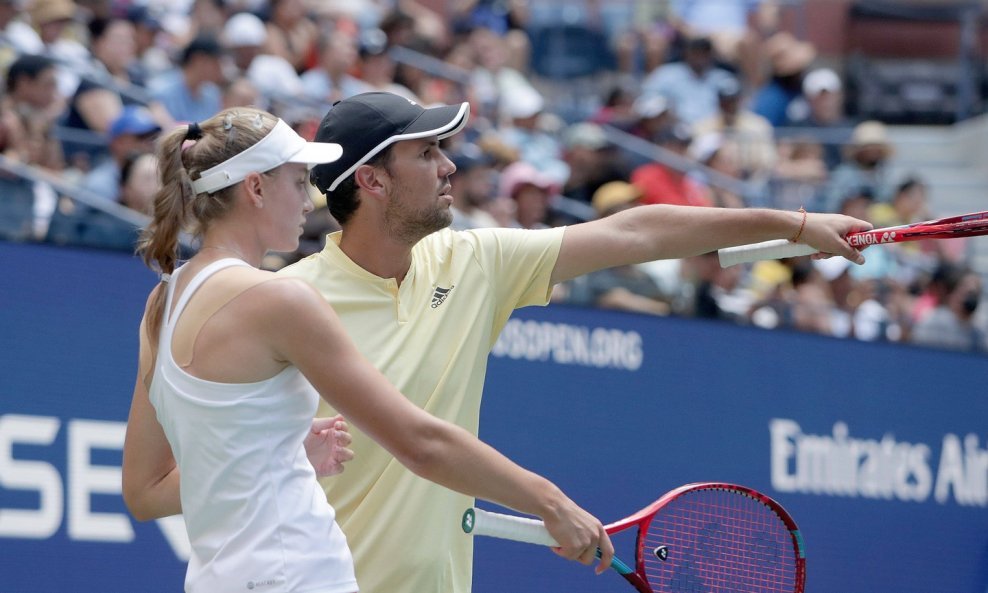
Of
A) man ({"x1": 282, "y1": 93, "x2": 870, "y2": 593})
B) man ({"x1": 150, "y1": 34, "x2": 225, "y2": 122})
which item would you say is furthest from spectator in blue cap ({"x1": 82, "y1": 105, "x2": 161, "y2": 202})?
man ({"x1": 282, "y1": 93, "x2": 870, "y2": 593})

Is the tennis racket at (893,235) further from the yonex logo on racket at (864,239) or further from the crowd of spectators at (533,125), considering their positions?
the crowd of spectators at (533,125)

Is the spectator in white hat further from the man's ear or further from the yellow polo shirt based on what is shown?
the man's ear

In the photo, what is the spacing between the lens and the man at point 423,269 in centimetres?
336

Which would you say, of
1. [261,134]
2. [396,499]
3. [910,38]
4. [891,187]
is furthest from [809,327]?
[910,38]

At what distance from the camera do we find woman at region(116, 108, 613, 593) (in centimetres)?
275

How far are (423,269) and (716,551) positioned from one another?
1.35 meters

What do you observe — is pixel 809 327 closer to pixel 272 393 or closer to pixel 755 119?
pixel 755 119

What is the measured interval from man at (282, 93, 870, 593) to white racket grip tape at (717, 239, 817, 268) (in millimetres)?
42

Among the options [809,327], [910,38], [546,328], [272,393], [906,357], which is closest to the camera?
[272,393]

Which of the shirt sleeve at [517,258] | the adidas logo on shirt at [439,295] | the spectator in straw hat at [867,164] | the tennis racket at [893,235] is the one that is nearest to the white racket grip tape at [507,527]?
the adidas logo on shirt at [439,295]

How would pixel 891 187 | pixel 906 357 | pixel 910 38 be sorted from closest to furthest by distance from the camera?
pixel 906 357 < pixel 891 187 < pixel 910 38

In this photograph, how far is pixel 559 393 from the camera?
626 centimetres

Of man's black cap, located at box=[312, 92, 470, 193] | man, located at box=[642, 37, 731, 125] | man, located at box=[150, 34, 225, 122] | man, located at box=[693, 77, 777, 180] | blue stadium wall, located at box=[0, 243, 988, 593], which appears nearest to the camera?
man's black cap, located at box=[312, 92, 470, 193]

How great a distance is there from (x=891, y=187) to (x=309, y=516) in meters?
8.96
